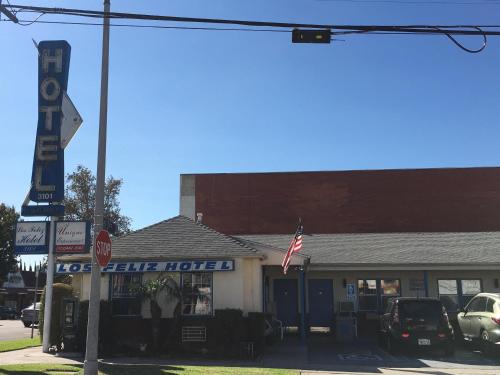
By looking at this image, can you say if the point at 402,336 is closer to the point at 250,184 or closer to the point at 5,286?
the point at 250,184

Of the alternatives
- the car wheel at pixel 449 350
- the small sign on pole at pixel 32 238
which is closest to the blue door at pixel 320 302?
the car wheel at pixel 449 350

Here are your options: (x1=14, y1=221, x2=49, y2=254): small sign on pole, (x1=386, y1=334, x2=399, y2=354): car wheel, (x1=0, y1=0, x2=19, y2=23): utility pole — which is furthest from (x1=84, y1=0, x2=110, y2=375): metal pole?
(x1=386, y1=334, x2=399, y2=354): car wheel

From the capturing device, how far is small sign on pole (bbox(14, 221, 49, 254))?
18000 mm

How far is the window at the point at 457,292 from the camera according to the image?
2364 cm

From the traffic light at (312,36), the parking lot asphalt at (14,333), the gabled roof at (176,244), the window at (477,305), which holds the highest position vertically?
the traffic light at (312,36)

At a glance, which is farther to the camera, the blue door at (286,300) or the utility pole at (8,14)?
the blue door at (286,300)

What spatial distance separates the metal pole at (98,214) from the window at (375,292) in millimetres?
15035

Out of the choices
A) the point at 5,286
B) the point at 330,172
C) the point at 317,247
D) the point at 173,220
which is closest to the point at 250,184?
the point at 330,172

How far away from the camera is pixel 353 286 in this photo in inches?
955

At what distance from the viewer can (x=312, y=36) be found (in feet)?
33.8

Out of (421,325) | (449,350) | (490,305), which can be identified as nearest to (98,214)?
(421,325)

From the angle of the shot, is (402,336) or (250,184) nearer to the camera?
(402,336)

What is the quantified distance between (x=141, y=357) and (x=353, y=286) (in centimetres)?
1107

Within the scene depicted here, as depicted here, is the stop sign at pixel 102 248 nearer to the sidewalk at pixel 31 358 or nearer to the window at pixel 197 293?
the sidewalk at pixel 31 358
